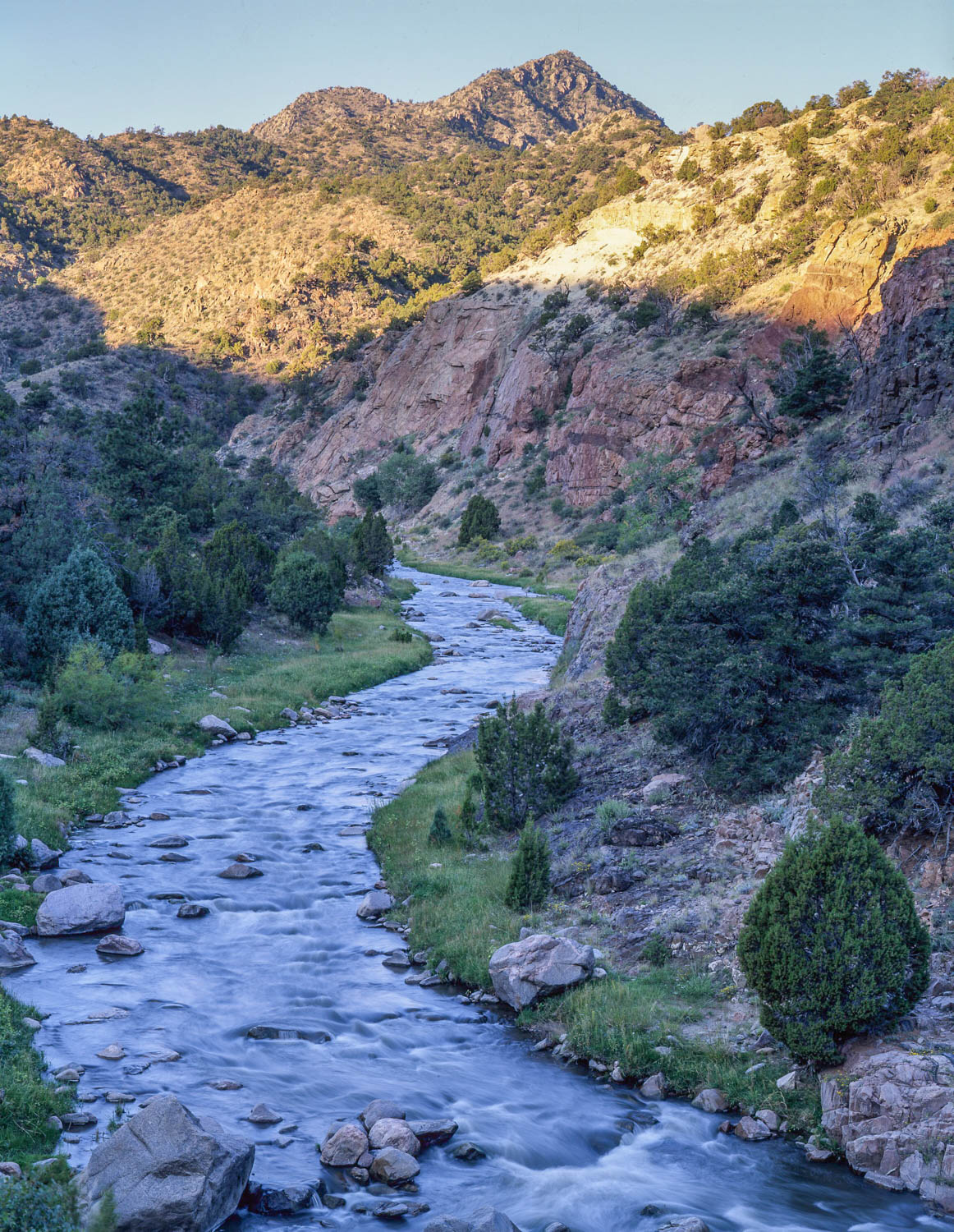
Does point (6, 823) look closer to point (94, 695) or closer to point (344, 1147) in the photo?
point (94, 695)

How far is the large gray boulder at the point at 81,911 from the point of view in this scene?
12438 mm

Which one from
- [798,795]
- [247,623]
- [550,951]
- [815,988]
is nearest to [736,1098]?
[815,988]

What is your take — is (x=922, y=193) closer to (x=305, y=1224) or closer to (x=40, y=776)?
(x=40, y=776)

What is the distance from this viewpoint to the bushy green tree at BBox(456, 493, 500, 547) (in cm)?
6550

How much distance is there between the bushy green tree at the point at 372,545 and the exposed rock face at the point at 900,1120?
40.0 metres

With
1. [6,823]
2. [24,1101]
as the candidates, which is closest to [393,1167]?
[24,1101]

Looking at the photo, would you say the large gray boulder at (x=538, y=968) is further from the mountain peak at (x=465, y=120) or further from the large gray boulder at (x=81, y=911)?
the mountain peak at (x=465, y=120)

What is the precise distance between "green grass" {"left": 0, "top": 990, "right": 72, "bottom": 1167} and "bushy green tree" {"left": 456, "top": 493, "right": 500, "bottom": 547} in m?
57.2

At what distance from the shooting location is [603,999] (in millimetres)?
10180

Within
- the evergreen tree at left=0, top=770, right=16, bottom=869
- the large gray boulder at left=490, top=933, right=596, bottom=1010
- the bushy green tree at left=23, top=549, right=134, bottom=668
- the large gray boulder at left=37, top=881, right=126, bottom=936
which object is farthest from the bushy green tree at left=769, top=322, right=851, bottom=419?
the large gray boulder at left=37, top=881, right=126, bottom=936

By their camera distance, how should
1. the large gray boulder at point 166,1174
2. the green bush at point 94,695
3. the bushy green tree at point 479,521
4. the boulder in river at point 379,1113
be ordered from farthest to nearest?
1. the bushy green tree at point 479,521
2. the green bush at point 94,695
3. the boulder in river at point 379,1113
4. the large gray boulder at point 166,1174

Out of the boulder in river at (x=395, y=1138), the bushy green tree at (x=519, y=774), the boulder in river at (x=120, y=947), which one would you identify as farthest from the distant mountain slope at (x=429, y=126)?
the boulder in river at (x=395, y=1138)

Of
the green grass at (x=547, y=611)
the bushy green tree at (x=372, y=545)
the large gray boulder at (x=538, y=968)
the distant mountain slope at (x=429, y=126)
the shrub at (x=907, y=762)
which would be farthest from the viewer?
the distant mountain slope at (x=429, y=126)

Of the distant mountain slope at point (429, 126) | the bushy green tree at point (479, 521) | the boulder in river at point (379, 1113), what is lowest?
the boulder in river at point (379, 1113)
